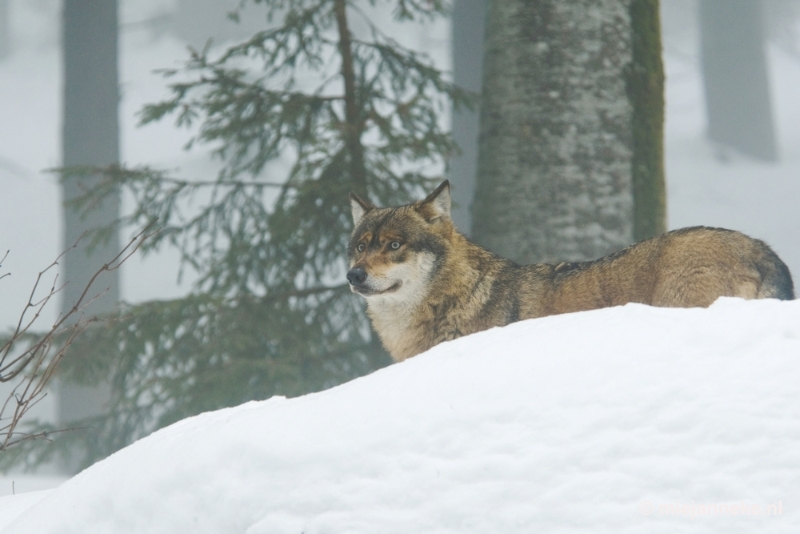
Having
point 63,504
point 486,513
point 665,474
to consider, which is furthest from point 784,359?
point 63,504

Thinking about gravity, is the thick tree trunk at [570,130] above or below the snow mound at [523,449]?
above

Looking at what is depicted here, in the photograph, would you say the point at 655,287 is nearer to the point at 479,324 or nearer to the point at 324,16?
the point at 479,324

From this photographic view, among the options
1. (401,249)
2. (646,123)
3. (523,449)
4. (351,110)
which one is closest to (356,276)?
(401,249)

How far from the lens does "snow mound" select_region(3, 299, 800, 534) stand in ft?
8.20

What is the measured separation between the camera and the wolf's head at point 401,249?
482cm

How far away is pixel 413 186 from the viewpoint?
28.6 feet

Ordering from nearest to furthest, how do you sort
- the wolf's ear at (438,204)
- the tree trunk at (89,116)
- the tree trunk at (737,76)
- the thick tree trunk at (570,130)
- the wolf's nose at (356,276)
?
the wolf's nose at (356,276) → the wolf's ear at (438,204) → the thick tree trunk at (570,130) → the tree trunk at (89,116) → the tree trunk at (737,76)

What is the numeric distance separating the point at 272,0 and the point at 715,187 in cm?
2135


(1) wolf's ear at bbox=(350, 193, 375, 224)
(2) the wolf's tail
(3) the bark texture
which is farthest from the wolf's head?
(3) the bark texture

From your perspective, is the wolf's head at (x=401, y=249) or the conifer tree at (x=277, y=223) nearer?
the wolf's head at (x=401, y=249)

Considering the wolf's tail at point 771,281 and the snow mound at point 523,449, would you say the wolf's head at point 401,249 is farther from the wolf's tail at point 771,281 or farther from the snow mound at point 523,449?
the wolf's tail at point 771,281

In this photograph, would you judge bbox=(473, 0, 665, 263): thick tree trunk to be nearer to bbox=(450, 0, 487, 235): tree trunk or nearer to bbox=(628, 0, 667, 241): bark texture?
bbox=(628, 0, 667, 241): bark texture

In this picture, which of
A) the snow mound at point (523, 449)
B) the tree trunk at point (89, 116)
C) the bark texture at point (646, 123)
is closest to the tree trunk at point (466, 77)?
the tree trunk at point (89, 116)

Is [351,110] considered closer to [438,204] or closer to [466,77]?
[438,204]
